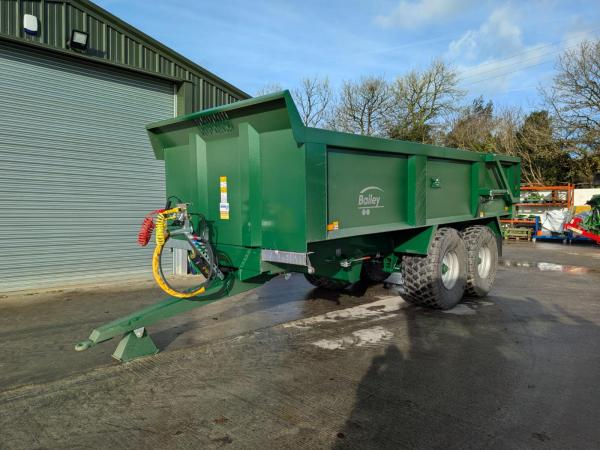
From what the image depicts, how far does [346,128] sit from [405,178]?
27.5 metres

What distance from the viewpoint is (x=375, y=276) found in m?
7.17

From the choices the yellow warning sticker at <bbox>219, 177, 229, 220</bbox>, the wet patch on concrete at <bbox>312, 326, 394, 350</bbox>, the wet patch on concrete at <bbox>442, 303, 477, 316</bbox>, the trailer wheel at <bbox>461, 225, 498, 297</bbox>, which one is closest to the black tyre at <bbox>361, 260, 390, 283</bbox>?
the wet patch on concrete at <bbox>442, 303, 477, 316</bbox>

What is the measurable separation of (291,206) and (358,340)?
1913mm

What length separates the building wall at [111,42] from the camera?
7391 millimetres

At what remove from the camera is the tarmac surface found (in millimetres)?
3135

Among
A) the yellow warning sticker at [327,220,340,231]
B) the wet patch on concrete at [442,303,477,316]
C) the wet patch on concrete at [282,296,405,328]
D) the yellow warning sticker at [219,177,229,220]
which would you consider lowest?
the wet patch on concrete at [282,296,405,328]

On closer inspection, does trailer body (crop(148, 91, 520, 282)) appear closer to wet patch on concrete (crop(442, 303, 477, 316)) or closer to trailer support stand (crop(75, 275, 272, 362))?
trailer support stand (crop(75, 275, 272, 362))

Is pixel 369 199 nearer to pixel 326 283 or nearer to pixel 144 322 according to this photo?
pixel 144 322

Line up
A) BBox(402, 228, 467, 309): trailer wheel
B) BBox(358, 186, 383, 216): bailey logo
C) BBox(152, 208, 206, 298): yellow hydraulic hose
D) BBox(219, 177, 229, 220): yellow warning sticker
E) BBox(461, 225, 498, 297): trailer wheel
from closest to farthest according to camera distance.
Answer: BBox(152, 208, 206, 298): yellow hydraulic hose
BBox(219, 177, 229, 220): yellow warning sticker
BBox(358, 186, 383, 216): bailey logo
BBox(402, 228, 467, 309): trailer wheel
BBox(461, 225, 498, 297): trailer wheel

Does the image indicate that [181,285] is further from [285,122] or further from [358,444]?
[358,444]

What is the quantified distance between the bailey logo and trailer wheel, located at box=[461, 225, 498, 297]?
2574mm

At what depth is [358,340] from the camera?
16.8 ft

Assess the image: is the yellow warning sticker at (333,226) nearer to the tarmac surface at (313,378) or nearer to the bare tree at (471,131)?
the tarmac surface at (313,378)

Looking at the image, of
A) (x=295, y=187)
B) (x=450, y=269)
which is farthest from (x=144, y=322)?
(x=450, y=269)
